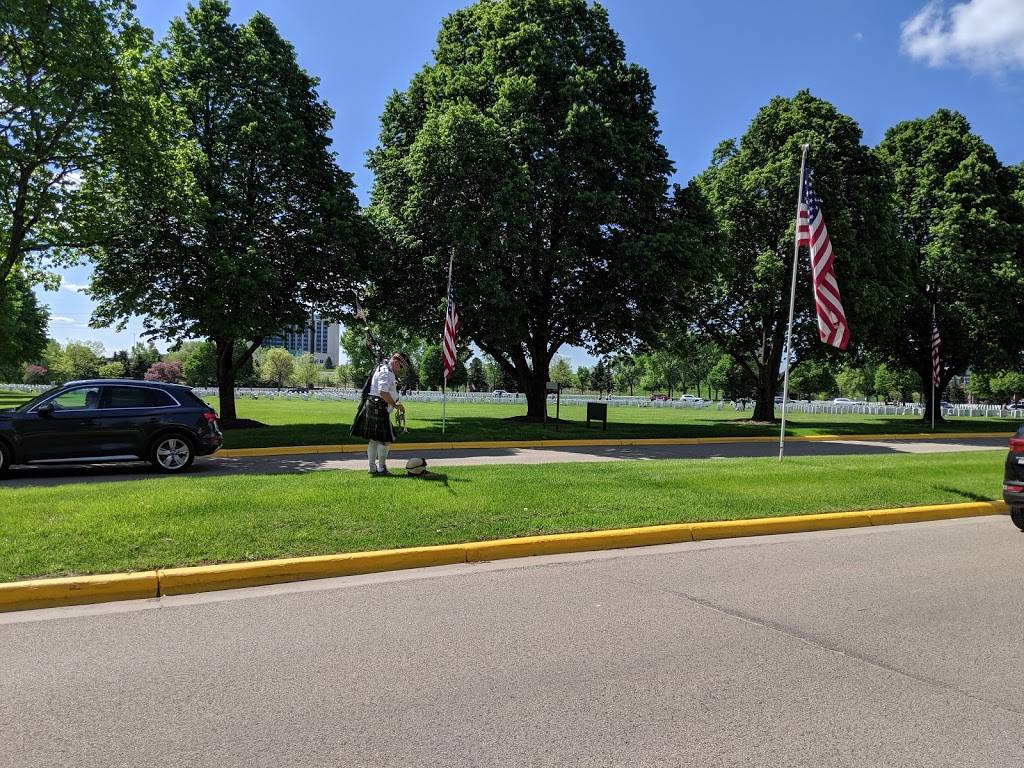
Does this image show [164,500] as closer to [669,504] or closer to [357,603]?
[357,603]

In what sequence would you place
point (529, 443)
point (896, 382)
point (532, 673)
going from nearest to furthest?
point (532, 673), point (529, 443), point (896, 382)

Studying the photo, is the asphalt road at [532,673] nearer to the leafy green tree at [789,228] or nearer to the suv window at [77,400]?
the suv window at [77,400]

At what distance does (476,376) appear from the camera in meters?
110

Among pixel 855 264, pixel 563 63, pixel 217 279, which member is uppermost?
pixel 563 63

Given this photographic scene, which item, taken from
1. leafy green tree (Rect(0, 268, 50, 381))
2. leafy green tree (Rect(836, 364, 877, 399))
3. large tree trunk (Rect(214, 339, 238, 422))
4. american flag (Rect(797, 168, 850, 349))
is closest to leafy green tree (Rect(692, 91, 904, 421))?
american flag (Rect(797, 168, 850, 349))

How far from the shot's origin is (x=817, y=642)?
4355 millimetres

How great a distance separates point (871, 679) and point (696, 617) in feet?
4.10

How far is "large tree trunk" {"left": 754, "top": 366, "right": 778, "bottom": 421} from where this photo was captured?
102ft

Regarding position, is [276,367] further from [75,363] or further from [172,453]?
[172,453]

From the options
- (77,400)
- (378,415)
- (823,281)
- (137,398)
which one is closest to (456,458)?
(378,415)

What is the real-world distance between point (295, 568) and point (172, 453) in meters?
7.00

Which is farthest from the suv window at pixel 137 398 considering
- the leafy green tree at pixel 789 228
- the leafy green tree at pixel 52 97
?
the leafy green tree at pixel 789 228

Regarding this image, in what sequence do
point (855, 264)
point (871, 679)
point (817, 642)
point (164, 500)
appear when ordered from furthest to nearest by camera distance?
point (855, 264) → point (164, 500) → point (817, 642) → point (871, 679)

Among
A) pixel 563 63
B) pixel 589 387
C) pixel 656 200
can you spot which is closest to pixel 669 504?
pixel 656 200
